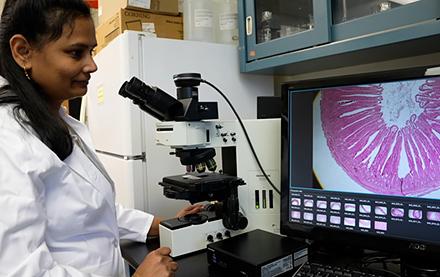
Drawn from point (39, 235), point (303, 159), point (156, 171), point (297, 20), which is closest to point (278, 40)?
point (297, 20)

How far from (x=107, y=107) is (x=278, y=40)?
33.9 inches

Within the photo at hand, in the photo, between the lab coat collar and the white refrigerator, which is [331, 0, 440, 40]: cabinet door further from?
the lab coat collar

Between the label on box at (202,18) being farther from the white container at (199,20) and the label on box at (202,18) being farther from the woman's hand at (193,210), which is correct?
the woman's hand at (193,210)

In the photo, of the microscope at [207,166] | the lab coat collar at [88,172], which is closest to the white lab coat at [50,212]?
the lab coat collar at [88,172]

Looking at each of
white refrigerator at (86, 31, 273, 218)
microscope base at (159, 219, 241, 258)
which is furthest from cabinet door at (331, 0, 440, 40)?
microscope base at (159, 219, 241, 258)

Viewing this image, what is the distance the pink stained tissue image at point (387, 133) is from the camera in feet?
2.73

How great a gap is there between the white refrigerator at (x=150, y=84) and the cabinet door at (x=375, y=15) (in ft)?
1.94

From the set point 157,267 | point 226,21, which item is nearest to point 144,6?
point 226,21

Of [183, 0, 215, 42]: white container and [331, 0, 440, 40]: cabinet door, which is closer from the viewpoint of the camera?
[331, 0, 440, 40]: cabinet door

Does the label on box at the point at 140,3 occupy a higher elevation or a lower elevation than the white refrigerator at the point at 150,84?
higher

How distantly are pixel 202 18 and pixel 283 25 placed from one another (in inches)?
16.3

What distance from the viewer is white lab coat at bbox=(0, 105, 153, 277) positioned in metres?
0.70

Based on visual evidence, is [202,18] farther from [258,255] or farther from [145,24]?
[258,255]

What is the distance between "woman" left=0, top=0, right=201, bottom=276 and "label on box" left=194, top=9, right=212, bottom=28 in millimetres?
808
